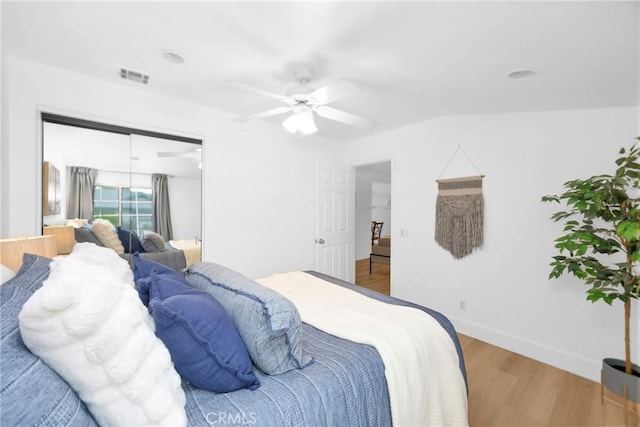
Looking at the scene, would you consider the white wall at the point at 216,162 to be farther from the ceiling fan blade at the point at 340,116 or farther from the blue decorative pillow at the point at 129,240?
the ceiling fan blade at the point at 340,116

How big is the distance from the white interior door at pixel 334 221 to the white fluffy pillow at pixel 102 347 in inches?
123

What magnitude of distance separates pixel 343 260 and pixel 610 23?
3514 millimetres

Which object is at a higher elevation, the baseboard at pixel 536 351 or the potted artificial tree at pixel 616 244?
the potted artificial tree at pixel 616 244

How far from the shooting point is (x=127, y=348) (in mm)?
742

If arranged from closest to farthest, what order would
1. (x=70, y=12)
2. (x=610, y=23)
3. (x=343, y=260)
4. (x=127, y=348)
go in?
(x=127, y=348) → (x=610, y=23) → (x=70, y=12) → (x=343, y=260)

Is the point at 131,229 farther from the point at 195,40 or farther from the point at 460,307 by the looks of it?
the point at 460,307

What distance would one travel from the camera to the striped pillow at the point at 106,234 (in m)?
2.39

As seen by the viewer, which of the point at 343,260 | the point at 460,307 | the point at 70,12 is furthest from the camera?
the point at 343,260

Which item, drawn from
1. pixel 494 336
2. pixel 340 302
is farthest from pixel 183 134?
pixel 494 336

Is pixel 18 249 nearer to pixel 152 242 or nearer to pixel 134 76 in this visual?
pixel 152 242

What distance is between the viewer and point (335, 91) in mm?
1713

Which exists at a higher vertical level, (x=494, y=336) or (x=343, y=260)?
(x=343, y=260)

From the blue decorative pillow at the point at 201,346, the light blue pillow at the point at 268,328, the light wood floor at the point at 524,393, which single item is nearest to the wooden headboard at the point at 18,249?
the blue decorative pillow at the point at 201,346

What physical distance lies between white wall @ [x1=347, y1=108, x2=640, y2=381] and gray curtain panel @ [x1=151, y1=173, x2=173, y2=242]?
285cm
